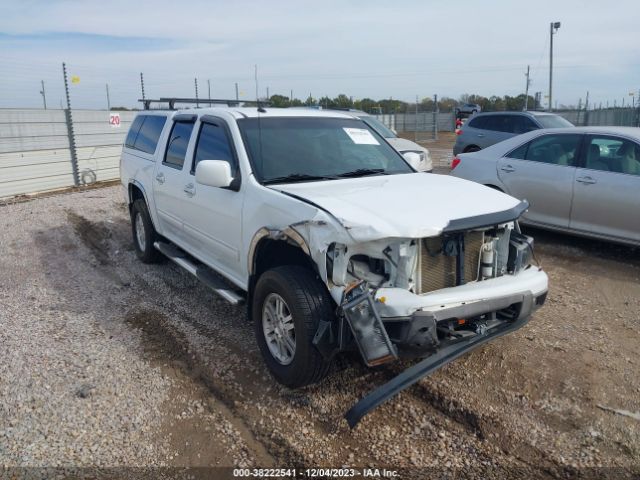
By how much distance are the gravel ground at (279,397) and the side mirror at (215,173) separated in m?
1.39

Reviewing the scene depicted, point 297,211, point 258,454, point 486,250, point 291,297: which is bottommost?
point 258,454

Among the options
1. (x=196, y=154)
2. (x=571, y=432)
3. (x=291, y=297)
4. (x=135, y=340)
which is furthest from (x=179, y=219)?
(x=571, y=432)

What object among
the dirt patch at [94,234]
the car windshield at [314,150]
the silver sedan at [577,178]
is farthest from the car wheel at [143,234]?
the silver sedan at [577,178]

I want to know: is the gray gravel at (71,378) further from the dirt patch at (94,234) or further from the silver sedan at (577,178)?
the silver sedan at (577,178)

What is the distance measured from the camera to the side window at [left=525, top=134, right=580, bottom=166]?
682 cm

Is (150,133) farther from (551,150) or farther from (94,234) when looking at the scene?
(551,150)

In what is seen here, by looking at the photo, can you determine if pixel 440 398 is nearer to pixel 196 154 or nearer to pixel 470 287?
pixel 470 287

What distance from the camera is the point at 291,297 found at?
345 centimetres

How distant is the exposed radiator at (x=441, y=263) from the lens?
3.36 meters

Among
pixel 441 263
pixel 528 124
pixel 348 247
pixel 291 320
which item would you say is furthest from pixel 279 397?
pixel 528 124

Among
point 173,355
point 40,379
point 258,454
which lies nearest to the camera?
point 258,454

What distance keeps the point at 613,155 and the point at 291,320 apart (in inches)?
193

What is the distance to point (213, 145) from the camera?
16.0 ft

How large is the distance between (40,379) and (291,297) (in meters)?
2.06
